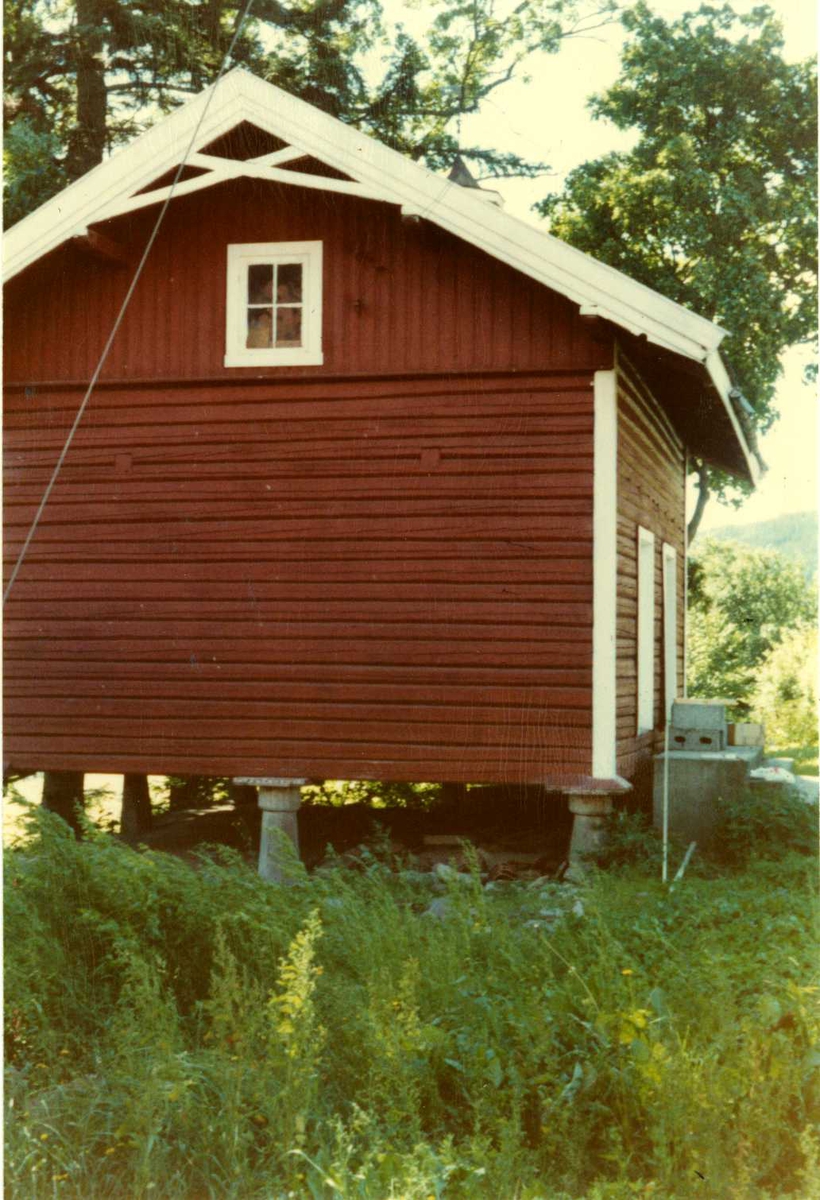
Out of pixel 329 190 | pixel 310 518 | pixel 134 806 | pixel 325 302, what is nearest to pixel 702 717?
pixel 310 518

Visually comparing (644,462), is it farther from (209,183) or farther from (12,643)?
(12,643)

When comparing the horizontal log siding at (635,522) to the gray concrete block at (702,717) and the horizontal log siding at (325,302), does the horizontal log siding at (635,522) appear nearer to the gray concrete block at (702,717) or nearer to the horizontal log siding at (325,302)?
the gray concrete block at (702,717)

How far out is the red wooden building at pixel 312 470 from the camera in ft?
32.0

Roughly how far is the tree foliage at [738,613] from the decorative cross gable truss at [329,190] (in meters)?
2.45

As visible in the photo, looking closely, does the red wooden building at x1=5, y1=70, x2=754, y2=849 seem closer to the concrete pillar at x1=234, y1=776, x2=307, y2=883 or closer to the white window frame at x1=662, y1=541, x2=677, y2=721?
the concrete pillar at x1=234, y1=776, x2=307, y2=883

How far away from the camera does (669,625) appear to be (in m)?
14.3


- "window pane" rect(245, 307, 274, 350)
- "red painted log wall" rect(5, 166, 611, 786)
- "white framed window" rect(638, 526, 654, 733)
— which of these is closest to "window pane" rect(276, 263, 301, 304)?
"window pane" rect(245, 307, 274, 350)

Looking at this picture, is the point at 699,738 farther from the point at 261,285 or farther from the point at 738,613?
the point at 738,613

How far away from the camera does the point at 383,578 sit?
10.1 meters

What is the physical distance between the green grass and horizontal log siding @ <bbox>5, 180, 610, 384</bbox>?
5103 mm

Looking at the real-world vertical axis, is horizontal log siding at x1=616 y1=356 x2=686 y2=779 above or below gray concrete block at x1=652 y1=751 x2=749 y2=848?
above

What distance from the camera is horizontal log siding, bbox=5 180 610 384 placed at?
9.90 meters

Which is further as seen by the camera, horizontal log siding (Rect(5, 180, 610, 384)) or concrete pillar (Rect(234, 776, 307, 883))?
concrete pillar (Rect(234, 776, 307, 883))

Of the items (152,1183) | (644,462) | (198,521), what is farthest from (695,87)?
(152,1183)
